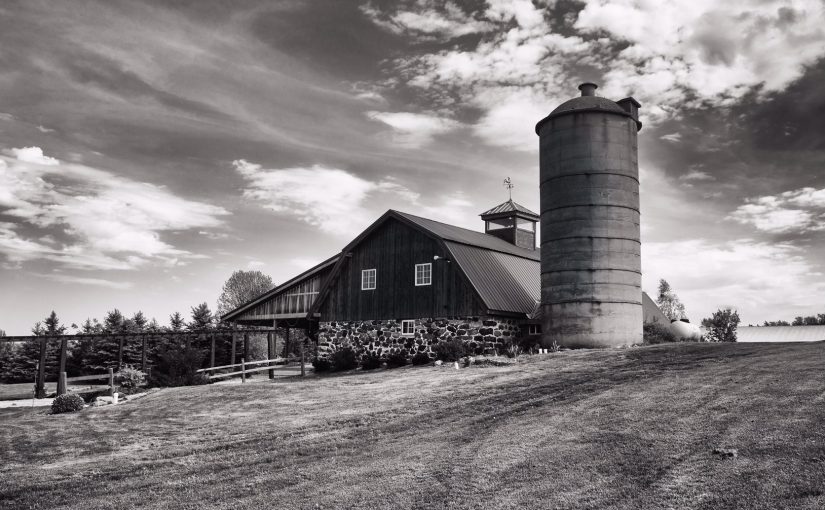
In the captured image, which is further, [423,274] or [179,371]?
[423,274]

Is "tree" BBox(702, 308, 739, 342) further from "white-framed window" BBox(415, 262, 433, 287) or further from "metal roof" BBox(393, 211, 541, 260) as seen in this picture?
"white-framed window" BBox(415, 262, 433, 287)

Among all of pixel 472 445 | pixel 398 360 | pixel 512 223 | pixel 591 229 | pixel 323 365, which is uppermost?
pixel 512 223

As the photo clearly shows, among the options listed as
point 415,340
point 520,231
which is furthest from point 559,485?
point 520,231

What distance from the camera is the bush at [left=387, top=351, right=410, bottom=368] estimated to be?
27.7 metres

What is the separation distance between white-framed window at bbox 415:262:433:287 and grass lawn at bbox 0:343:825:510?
9857mm

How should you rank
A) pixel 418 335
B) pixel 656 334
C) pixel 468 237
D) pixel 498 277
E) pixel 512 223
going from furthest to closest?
pixel 512 223 < pixel 468 237 < pixel 656 334 < pixel 498 277 < pixel 418 335

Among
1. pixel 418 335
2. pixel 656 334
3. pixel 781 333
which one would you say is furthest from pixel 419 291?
pixel 781 333

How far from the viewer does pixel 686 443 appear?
1009cm

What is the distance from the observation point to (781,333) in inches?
1399

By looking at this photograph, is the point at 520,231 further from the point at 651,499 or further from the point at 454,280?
the point at 651,499

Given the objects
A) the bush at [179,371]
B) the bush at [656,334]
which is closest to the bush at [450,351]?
the bush at [656,334]

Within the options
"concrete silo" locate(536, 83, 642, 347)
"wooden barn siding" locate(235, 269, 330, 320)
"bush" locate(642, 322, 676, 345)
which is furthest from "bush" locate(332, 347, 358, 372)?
"bush" locate(642, 322, 676, 345)

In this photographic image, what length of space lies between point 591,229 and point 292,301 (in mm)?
17400

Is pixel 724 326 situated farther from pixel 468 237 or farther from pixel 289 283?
pixel 289 283
